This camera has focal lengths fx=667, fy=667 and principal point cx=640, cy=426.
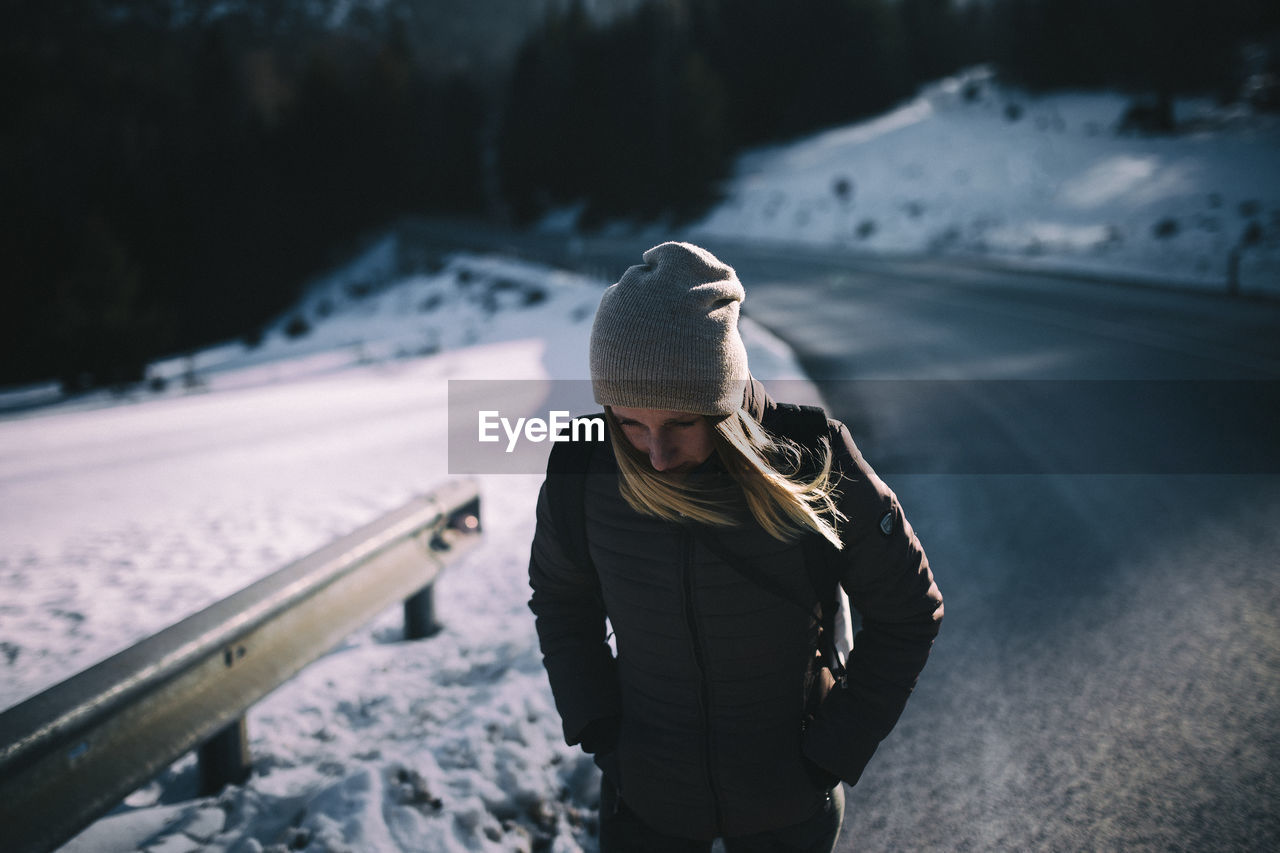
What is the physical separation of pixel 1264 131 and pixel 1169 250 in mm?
13566

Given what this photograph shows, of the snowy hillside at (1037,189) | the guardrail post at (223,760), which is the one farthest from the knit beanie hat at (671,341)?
the snowy hillside at (1037,189)

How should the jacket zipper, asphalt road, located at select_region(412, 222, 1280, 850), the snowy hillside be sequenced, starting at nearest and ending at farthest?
the jacket zipper < asphalt road, located at select_region(412, 222, 1280, 850) < the snowy hillside

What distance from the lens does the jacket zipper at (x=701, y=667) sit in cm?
157

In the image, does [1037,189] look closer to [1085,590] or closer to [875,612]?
[1085,590]

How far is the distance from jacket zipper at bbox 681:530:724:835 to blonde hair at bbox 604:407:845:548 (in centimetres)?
9

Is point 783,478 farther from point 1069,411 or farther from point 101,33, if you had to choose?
point 101,33

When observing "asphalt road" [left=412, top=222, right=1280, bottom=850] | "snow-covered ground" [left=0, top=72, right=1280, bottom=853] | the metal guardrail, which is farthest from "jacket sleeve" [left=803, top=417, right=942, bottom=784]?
the metal guardrail

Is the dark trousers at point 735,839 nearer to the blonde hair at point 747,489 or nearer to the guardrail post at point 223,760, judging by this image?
the blonde hair at point 747,489

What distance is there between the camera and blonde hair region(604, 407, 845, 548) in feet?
4.91

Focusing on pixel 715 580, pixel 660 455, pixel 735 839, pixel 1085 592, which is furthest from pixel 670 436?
pixel 1085 592

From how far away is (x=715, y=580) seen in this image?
1560 mm

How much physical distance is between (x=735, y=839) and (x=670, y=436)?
41.7 inches

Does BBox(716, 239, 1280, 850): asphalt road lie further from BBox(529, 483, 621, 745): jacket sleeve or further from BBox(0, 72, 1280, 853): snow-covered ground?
BBox(0, 72, 1280, 853): snow-covered ground

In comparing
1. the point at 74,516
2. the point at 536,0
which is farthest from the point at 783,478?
the point at 536,0
